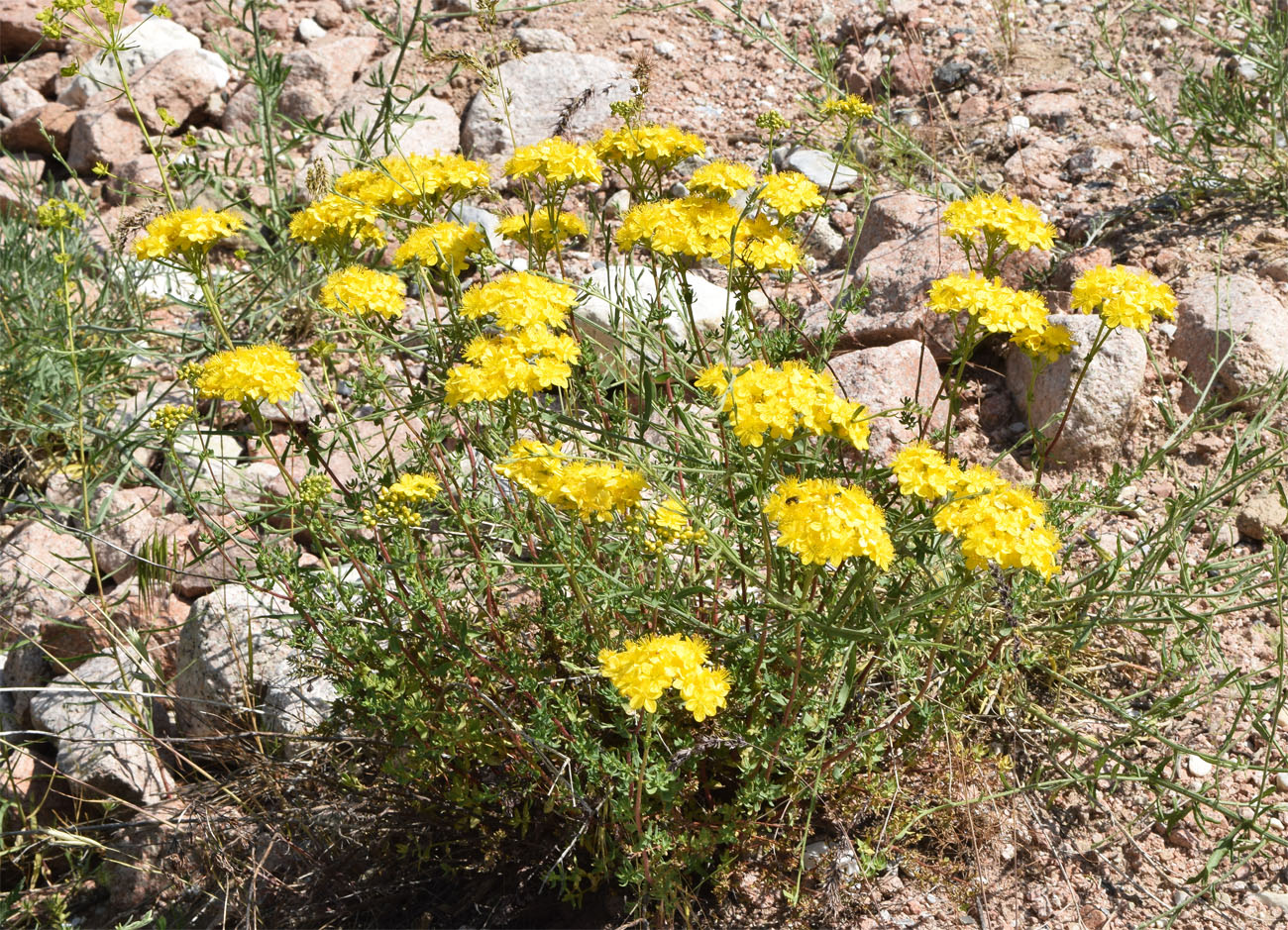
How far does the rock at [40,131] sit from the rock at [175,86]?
1.43ft

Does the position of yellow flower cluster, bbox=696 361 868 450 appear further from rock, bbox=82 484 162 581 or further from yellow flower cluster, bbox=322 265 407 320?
rock, bbox=82 484 162 581

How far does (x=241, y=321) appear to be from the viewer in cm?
511

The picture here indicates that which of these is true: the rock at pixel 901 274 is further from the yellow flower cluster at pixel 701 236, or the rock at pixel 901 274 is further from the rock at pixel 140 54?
the rock at pixel 140 54

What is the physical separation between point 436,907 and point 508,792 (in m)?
0.46

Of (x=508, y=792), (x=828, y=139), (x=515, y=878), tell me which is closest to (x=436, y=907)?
(x=515, y=878)

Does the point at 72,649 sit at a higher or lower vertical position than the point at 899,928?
lower

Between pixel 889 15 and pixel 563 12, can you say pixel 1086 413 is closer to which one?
pixel 889 15

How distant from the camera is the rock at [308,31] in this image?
7.21m

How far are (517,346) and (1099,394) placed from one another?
2458 millimetres

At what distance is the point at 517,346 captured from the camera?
8.18ft

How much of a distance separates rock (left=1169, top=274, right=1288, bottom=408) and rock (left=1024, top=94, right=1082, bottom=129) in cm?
154

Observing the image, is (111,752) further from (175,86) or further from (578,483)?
(175,86)

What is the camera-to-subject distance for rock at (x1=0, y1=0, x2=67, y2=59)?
7039 millimetres

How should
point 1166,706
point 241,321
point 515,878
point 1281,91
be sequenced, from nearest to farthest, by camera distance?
point 1166,706 < point 515,878 < point 1281,91 < point 241,321
